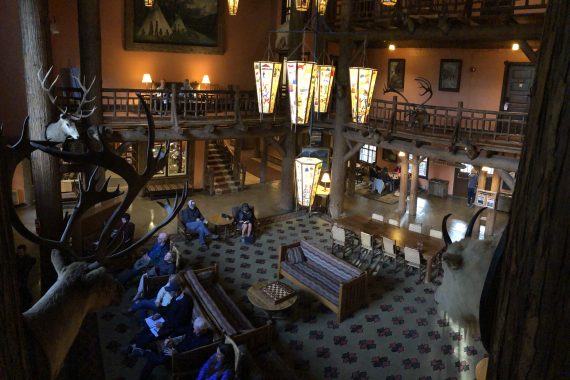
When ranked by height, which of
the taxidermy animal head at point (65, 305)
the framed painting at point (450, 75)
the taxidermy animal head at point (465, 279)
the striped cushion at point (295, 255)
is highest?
the framed painting at point (450, 75)

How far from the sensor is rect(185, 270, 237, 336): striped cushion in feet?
25.2

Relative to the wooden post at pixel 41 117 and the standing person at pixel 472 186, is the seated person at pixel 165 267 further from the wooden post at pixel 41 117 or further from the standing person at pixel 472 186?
the standing person at pixel 472 186

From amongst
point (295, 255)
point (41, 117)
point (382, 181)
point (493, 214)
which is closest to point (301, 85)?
point (295, 255)

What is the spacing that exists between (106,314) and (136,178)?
6.13 metres

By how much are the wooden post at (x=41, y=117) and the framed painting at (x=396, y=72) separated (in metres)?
13.0

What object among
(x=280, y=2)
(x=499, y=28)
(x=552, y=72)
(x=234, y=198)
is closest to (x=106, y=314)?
(x=234, y=198)

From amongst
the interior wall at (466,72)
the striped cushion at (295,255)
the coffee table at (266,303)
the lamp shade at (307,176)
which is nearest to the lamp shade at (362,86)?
the lamp shade at (307,176)

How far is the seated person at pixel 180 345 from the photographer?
7.15 meters

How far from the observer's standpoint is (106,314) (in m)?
9.14

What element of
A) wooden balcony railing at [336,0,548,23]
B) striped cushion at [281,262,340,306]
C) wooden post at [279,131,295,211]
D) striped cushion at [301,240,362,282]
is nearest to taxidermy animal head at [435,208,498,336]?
striped cushion at [281,262,340,306]

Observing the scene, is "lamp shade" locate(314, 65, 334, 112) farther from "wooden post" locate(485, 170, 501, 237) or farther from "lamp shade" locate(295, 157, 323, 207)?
"wooden post" locate(485, 170, 501, 237)

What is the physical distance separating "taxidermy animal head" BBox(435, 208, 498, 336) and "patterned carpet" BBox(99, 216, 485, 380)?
4.95 m

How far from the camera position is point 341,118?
14461 mm

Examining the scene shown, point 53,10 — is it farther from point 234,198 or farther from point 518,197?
point 518,197
